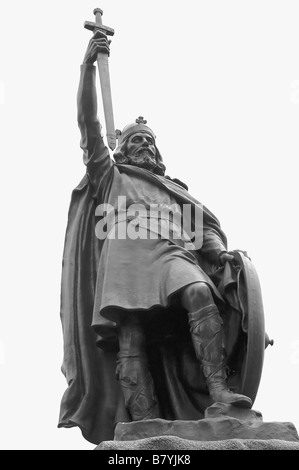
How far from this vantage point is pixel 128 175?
9875 millimetres

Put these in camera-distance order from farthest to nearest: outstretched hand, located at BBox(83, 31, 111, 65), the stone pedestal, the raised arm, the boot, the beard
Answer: the beard → outstretched hand, located at BBox(83, 31, 111, 65) → the raised arm → the boot → the stone pedestal

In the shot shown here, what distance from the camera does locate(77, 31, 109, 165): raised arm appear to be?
966cm

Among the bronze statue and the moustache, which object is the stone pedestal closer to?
the bronze statue

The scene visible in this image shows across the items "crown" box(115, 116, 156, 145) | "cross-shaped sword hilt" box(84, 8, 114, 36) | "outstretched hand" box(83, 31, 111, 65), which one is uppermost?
"cross-shaped sword hilt" box(84, 8, 114, 36)

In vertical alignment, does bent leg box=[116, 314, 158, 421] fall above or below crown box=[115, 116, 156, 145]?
below

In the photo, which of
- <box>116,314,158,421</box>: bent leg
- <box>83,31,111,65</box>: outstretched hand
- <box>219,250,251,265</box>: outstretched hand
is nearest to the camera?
<box>116,314,158,421</box>: bent leg

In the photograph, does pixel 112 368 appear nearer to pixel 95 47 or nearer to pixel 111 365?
pixel 111 365

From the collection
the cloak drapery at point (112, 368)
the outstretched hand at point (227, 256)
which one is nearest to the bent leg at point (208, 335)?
the cloak drapery at point (112, 368)

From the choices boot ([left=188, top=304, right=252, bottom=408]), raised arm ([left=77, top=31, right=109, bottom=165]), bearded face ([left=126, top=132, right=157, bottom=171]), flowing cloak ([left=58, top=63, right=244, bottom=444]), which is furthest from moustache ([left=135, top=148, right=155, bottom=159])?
boot ([left=188, top=304, right=252, bottom=408])

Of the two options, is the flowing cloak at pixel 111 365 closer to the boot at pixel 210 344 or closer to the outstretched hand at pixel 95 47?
the boot at pixel 210 344

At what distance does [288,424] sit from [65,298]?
2.59 m

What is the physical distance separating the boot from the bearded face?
211 cm

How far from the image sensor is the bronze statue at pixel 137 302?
848 centimetres

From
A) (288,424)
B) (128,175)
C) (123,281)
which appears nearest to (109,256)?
(123,281)
